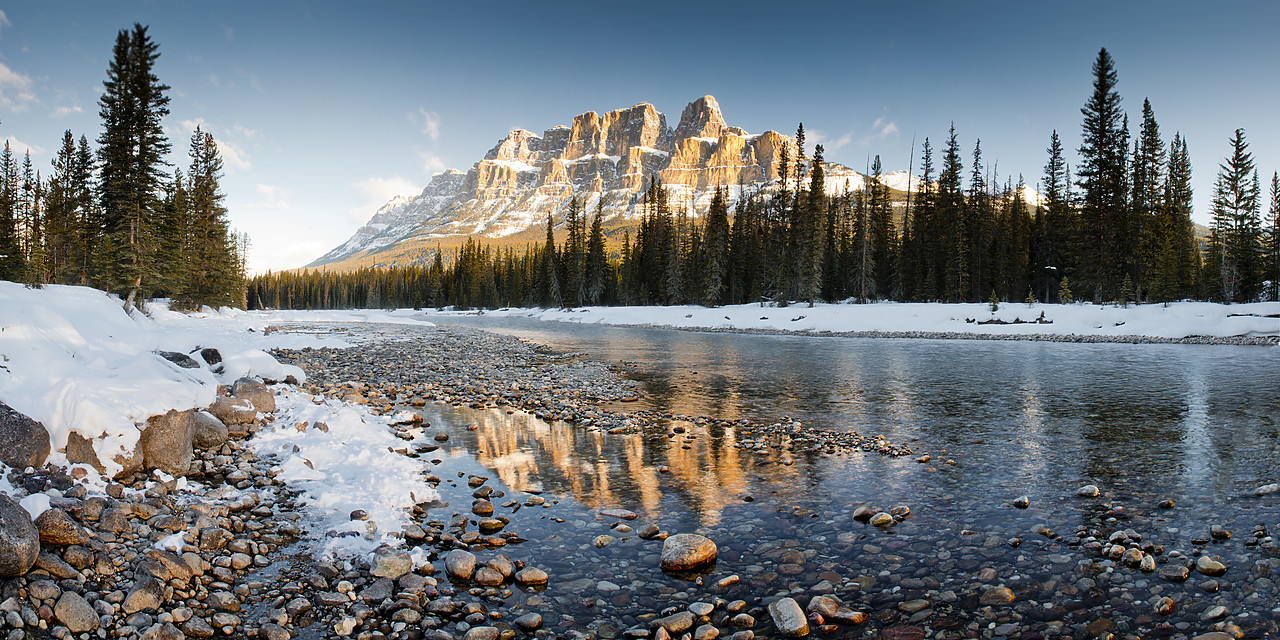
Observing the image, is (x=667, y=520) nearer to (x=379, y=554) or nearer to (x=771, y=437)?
(x=379, y=554)

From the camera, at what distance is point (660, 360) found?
77.0ft

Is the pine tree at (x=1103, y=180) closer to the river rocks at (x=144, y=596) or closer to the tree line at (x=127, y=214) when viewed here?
the river rocks at (x=144, y=596)

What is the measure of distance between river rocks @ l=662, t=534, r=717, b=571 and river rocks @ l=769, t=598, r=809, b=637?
2.96 ft

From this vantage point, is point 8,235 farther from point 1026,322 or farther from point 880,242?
point 880,242

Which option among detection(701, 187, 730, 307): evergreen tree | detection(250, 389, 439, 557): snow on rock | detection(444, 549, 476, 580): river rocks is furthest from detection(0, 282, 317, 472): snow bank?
detection(701, 187, 730, 307): evergreen tree

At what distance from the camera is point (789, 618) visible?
13.4 ft

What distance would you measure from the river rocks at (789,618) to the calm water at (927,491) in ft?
1.09

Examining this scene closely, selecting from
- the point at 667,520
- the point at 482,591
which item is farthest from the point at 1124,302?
the point at 482,591

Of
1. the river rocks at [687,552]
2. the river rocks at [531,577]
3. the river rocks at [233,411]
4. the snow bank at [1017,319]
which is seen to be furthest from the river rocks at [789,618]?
the snow bank at [1017,319]

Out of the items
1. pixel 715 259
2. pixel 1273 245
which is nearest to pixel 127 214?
pixel 715 259

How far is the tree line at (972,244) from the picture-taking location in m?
38.1

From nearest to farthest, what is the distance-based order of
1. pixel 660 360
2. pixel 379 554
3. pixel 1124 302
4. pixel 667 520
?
1. pixel 379 554
2. pixel 667 520
3. pixel 660 360
4. pixel 1124 302

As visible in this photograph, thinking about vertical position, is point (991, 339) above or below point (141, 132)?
below

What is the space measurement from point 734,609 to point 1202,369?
22880mm
